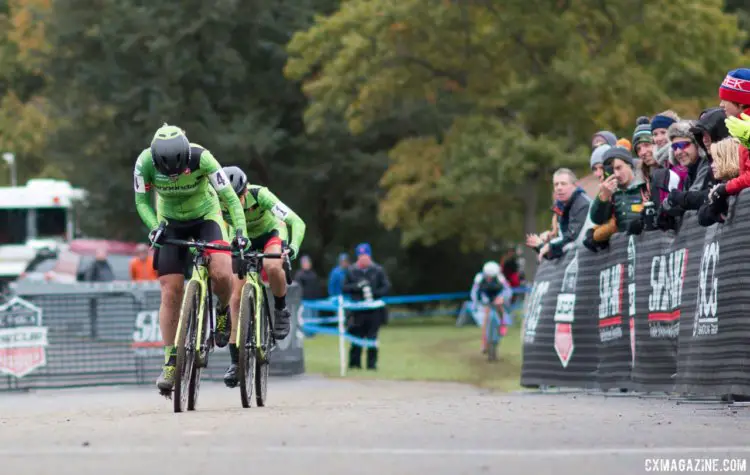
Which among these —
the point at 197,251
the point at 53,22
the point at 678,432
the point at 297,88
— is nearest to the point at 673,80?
the point at 297,88

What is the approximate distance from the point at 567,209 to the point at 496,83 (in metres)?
30.4

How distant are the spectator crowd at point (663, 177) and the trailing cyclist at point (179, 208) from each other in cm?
329

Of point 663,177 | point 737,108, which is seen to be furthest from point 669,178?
point 737,108

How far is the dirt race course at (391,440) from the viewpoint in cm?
813

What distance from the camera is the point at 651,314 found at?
47.8 ft

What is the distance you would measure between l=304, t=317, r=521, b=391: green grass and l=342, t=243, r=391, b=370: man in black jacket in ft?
1.26

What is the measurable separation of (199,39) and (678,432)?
43.6 m

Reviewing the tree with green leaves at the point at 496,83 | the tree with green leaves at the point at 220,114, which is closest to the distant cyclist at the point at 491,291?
the tree with green leaves at the point at 496,83

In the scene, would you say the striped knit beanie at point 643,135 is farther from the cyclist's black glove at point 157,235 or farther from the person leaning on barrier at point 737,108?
the cyclist's black glove at point 157,235

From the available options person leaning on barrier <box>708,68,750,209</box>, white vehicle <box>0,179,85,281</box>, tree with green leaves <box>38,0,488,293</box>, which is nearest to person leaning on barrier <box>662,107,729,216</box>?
person leaning on barrier <box>708,68,750,209</box>

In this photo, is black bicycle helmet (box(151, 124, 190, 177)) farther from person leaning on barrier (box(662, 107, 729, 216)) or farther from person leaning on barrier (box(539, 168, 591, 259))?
person leaning on barrier (box(539, 168, 591, 259))

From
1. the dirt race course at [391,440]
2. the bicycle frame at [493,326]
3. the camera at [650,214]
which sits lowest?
the dirt race course at [391,440]

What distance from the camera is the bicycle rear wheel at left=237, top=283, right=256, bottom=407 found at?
44.8 feet

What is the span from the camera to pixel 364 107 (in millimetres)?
48031
